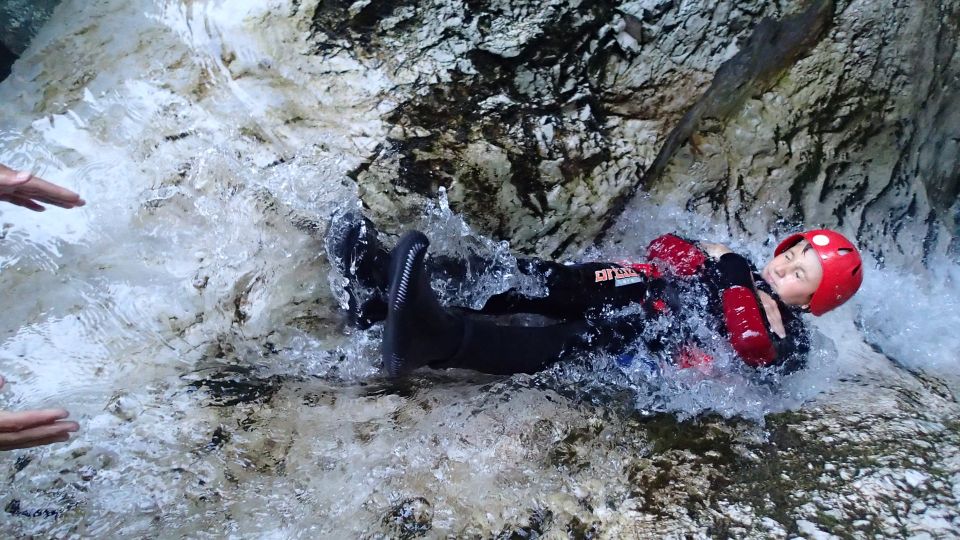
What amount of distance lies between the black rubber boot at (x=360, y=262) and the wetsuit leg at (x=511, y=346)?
34 cm

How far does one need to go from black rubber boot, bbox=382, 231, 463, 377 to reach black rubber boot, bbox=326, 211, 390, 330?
0.32 metres

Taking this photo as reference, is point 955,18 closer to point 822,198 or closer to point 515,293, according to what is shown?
point 822,198

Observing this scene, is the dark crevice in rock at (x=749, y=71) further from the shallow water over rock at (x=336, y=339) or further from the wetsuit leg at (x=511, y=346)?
the wetsuit leg at (x=511, y=346)

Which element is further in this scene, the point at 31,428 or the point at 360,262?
the point at 360,262

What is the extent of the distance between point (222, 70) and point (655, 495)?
7.59 ft

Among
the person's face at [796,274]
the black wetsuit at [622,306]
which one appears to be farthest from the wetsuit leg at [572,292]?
the person's face at [796,274]

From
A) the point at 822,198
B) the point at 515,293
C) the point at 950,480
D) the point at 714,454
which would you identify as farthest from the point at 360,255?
the point at 822,198

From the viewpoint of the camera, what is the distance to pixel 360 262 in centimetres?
246

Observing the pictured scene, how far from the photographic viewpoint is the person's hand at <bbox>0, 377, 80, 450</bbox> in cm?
155

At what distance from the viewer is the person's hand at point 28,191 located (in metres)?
1.73

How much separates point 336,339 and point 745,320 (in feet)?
5.17

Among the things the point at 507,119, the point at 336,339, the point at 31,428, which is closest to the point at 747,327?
the point at 507,119

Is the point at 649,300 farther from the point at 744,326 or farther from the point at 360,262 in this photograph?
the point at 360,262

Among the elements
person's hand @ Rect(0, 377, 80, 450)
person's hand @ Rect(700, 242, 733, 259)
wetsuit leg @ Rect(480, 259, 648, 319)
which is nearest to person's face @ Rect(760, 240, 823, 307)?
person's hand @ Rect(700, 242, 733, 259)
